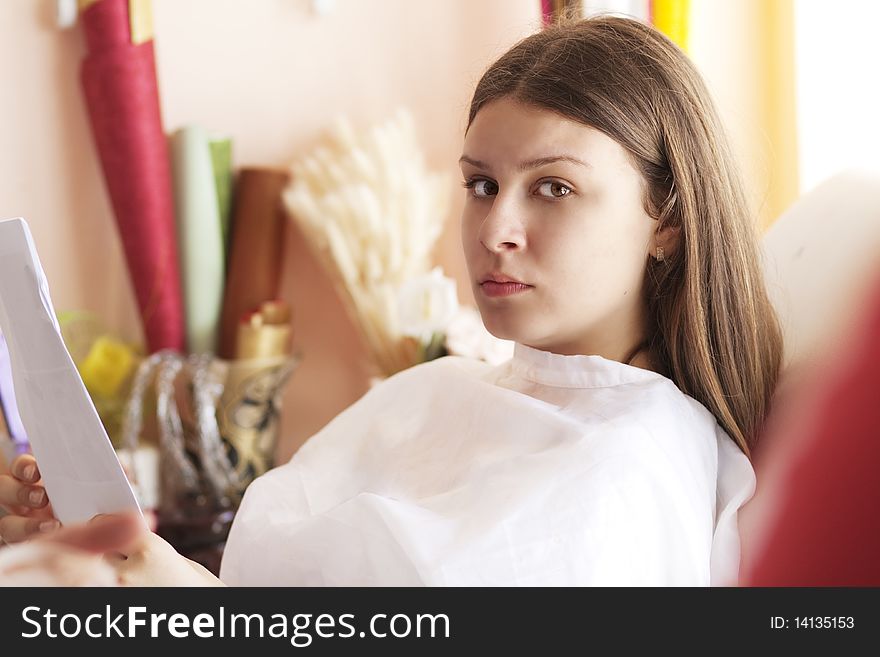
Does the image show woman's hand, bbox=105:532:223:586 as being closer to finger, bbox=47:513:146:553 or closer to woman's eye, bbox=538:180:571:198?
finger, bbox=47:513:146:553

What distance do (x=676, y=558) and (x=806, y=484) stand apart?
138 mm

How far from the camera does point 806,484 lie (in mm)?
814

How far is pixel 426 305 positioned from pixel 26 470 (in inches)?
30.4

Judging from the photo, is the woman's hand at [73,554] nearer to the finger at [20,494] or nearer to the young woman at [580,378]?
the young woman at [580,378]

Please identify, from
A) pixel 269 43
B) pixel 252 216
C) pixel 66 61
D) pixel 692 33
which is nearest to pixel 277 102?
pixel 269 43

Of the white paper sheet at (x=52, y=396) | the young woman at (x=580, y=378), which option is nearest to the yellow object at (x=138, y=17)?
the young woman at (x=580, y=378)

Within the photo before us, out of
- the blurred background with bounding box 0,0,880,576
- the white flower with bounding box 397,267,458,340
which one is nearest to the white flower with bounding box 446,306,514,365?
the white flower with bounding box 397,267,458,340

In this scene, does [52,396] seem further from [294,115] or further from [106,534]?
[294,115]

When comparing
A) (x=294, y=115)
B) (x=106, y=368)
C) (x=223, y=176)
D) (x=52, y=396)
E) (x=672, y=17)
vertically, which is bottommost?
(x=106, y=368)

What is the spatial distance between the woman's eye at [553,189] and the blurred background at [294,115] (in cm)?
90

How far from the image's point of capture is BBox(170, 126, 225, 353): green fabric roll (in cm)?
189

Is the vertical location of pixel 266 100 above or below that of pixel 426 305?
above

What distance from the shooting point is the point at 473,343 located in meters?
1.49

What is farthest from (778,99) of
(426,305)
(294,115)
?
(294,115)
